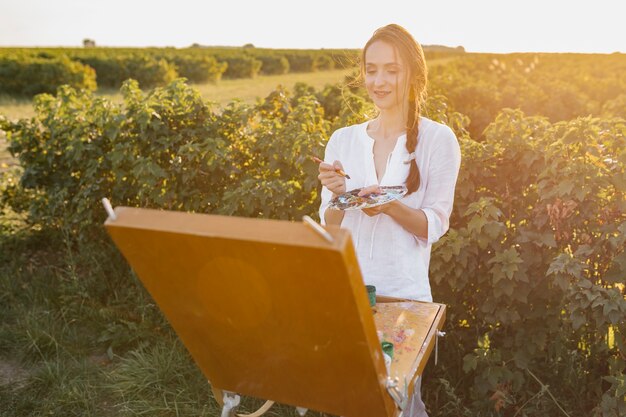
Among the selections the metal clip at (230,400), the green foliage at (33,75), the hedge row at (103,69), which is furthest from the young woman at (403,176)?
the green foliage at (33,75)

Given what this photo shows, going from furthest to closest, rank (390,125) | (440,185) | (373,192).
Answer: (390,125) → (440,185) → (373,192)

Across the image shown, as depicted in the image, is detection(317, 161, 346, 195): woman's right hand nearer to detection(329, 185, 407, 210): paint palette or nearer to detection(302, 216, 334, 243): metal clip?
detection(329, 185, 407, 210): paint palette

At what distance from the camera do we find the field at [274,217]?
2971mm

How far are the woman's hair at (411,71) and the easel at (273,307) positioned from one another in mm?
723

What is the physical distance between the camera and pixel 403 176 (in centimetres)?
237

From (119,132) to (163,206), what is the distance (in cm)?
70

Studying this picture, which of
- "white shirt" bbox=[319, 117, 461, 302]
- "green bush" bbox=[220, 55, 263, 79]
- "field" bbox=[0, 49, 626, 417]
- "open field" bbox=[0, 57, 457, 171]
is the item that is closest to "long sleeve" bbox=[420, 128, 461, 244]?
"white shirt" bbox=[319, 117, 461, 302]

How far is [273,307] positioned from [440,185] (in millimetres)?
1065

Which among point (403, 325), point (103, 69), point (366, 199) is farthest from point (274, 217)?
point (103, 69)

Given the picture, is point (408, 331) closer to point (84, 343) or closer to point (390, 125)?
point (390, 125)

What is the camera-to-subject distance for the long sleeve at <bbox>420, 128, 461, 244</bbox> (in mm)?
2277

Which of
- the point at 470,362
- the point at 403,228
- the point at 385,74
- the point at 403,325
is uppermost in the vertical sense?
the point at 385,74

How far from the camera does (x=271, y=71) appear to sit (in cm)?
4619

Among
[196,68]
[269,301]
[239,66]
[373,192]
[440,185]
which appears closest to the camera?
[269,301]
